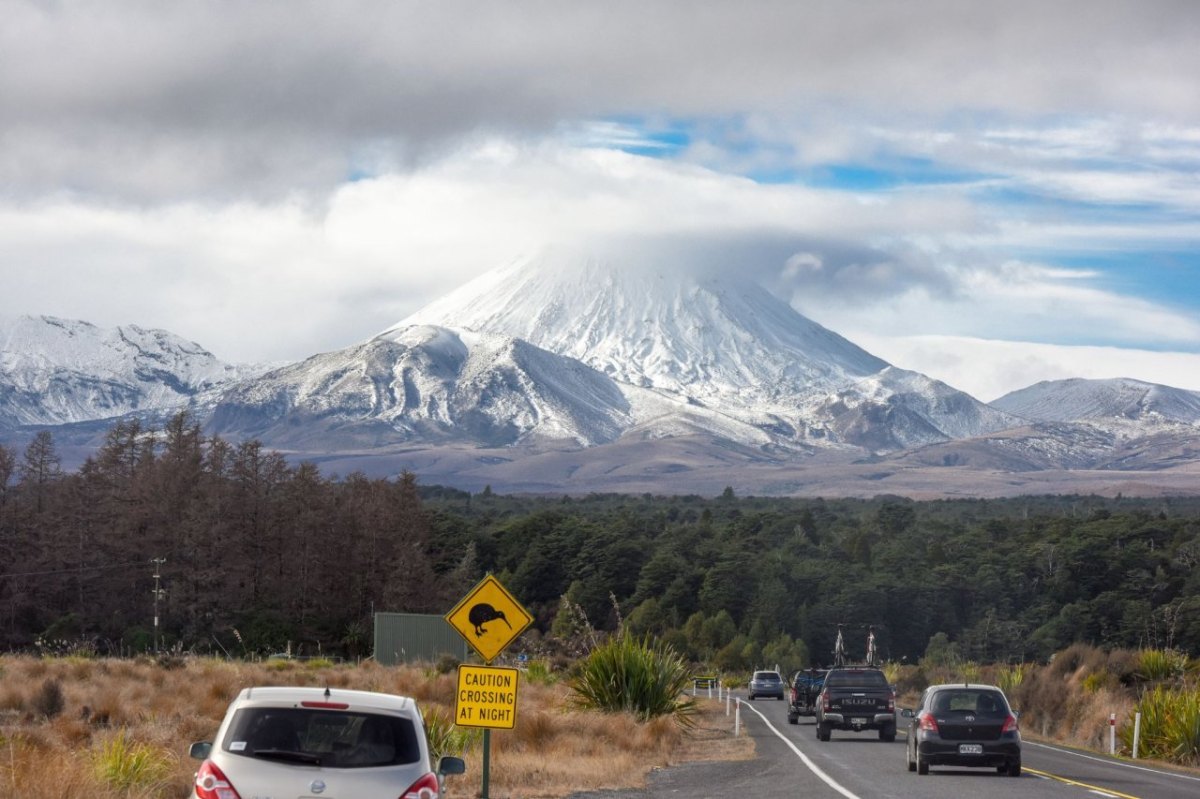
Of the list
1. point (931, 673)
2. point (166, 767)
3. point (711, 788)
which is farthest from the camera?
point (931, 673)

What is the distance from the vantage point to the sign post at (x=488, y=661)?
61.5ft

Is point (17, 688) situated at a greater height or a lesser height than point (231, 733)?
lesser

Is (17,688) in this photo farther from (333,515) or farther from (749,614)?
(749,614)

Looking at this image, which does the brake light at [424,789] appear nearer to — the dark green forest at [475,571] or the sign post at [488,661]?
the sign post at [488,661]

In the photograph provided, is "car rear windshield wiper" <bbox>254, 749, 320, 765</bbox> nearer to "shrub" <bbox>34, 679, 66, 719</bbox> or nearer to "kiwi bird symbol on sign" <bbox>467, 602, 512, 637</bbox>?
"kiwi bird symbol on sign" <bbox>467, 602, 512, 637</bbox>

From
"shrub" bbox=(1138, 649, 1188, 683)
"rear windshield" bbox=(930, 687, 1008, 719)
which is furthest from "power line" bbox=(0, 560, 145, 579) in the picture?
"rear windshield" bbox=(930, 687, 1008, 719)

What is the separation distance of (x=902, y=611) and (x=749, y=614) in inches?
426

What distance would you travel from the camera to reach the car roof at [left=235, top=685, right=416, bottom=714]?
39.1 feet

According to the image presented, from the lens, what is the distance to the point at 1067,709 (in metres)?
43.0

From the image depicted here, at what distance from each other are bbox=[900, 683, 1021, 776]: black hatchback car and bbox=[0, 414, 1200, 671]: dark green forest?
47811 mm

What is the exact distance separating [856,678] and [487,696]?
1979 centimetres

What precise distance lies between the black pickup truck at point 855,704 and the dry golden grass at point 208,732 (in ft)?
6.42

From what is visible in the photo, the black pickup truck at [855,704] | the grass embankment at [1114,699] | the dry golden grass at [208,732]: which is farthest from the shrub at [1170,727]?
the dry golden grass at [208,732]

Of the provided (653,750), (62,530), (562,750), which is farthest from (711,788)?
(62,530)
